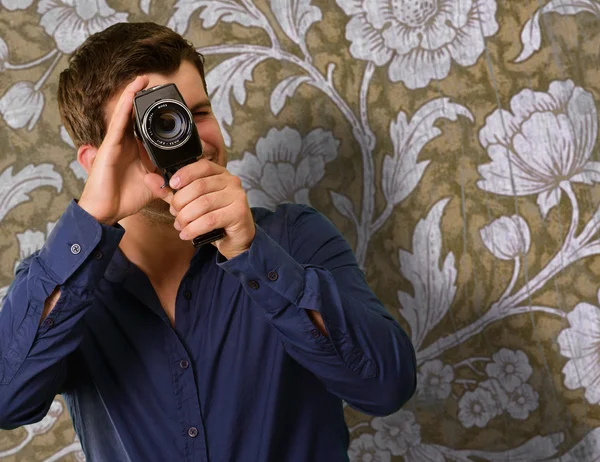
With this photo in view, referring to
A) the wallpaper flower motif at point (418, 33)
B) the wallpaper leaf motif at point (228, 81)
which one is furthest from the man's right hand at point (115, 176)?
the wallpaper flower motif at point (418, 33)

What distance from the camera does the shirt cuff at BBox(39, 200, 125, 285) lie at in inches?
35.1

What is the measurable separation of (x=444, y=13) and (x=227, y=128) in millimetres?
399

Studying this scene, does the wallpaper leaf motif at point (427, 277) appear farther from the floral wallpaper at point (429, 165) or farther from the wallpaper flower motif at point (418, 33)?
the wallpaper flower motif at point (418, 33)

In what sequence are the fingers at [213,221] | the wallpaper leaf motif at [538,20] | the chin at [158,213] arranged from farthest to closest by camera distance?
the wallpaper leaf motif at [538,20] → the chin at [158,213] → the fingers at [213,221]

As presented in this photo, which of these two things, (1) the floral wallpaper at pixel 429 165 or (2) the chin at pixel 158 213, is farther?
(1) the floral wallpaper at pixel 429 165

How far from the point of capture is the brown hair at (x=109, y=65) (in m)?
1.06

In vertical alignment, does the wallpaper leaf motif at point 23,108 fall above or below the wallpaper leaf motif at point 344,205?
above

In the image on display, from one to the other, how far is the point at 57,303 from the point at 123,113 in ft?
0.77

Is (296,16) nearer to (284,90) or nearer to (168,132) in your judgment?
(284,90)

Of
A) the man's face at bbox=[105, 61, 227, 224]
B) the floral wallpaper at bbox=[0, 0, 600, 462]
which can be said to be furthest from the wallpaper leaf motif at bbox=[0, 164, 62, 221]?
the man's face at bbox=[105, 61, 227, 224]

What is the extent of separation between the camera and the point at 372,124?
1281 mm

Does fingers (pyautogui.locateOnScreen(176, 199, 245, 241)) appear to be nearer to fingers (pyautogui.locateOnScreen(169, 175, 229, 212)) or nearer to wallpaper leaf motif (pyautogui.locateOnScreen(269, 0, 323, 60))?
fingers (pyautogui.locateOnScreen(169, 175, 229, 212))

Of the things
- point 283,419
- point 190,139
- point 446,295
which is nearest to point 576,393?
point 446,295

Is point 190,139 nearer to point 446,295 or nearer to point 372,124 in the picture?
point 372,124
